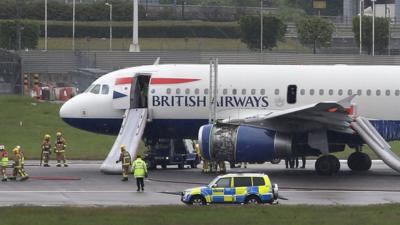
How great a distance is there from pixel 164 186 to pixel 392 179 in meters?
9.48

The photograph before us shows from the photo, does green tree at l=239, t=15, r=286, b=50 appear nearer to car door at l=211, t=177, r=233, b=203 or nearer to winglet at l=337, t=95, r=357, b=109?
winglet at l=337, t=95, r=357, b=109

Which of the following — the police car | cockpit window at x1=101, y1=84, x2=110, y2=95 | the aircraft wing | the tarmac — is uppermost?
cockpit window at x1=101, y1=84, x2=110, y2=95

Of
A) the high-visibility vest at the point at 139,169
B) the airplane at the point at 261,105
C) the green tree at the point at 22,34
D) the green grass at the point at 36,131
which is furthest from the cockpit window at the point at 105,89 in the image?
the green tree at the point at 22,34

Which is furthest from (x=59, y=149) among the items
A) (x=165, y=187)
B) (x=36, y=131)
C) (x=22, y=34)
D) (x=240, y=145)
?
(x=22, y=34)

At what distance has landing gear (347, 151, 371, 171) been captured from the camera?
49.4 meters

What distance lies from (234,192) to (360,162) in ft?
48.6

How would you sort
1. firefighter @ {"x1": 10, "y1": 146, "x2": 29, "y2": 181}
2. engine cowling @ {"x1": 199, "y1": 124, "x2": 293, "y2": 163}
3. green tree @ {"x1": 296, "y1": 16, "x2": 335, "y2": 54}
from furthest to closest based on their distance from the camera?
green tree @ {"x1": 296, "y1": 16, "x2": 335, "y2": 54}, engine cowling @ {"x1": 199, "y1": 124, "x2": 293, "y2": 163}, firefighter @ {"x1": 10, "y1": 146, "x2": 29, "y2": 181}

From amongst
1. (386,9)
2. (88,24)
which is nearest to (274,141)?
(88,24)

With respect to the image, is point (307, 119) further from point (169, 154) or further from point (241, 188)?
point (241, 188)

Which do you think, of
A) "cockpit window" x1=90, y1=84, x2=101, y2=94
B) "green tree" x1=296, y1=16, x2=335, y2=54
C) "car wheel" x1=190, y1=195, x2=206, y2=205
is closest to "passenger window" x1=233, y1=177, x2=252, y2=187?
"car wheel" x1=190, y1=195, x2=206, y2=205

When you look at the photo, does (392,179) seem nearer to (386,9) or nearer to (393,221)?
(393,221)

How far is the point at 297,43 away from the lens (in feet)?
414

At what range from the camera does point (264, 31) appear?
112188 millimetres

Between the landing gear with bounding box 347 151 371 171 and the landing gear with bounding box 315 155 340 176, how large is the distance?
2.97 m
